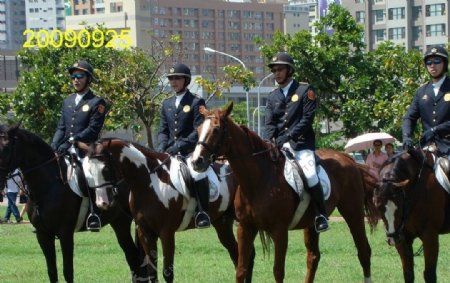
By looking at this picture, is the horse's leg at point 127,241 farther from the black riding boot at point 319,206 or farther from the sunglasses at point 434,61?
the sunglasses at point 434,61

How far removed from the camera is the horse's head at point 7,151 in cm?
1537

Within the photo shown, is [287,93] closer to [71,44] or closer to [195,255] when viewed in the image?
[195,255]

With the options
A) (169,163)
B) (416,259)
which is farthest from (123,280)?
(416,259)

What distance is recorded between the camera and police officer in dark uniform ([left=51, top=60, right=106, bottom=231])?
16.5m

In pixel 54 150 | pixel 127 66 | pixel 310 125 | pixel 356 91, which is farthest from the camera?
pixel 127 66

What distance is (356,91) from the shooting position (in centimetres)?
4416

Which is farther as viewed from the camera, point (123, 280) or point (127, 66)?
point (127, 66)

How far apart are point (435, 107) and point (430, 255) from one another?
1.98 meters

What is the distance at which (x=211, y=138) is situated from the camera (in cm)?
1365

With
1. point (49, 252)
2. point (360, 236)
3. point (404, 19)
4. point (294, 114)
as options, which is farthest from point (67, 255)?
point (404, 19)

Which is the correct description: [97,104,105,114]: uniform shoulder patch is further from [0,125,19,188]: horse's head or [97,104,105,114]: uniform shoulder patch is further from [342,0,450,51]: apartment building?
[342,0,450,51]: apartment building

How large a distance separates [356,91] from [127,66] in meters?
10.3

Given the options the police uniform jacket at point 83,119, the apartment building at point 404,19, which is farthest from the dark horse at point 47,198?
the apartment building at point 404,19

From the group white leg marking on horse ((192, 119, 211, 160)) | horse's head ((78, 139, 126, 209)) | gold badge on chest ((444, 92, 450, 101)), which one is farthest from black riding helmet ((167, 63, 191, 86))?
gold badge on chest ((444, 92, 450, 101))
